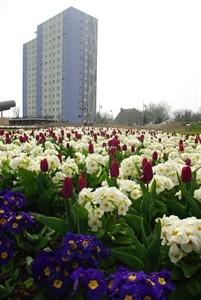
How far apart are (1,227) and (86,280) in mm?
970

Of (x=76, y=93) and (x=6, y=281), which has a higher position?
(x=76, y=93)

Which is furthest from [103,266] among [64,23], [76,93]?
[64,23]

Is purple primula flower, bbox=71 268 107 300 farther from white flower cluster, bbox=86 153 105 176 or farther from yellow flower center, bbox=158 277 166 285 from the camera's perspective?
white flower cluster, bbox=86 153 105 176

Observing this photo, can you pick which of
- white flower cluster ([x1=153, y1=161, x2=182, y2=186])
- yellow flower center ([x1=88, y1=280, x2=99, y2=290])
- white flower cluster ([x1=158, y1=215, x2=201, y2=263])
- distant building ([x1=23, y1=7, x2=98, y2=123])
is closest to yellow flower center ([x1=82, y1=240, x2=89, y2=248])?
yellow flower center ([x1=88, y1=280, x2=99, y2=290])

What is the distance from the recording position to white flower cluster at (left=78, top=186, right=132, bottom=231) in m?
2.64

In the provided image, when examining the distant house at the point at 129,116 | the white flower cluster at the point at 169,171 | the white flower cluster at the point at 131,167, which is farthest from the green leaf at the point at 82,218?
the distant house at the point at 129,116

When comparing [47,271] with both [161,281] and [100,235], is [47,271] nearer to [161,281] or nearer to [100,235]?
[100,235]

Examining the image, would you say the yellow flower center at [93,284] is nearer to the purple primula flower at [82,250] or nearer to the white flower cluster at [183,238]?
the purple primula flower at [82,250]

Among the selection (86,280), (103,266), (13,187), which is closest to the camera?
(86,280)

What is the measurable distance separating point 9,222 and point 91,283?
101 cm

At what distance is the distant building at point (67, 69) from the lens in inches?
3800

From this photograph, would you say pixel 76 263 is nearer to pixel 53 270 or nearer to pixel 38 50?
pixel 53 270

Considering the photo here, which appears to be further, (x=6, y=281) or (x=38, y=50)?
(x=38, y=50)

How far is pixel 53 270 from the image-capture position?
2.29m
